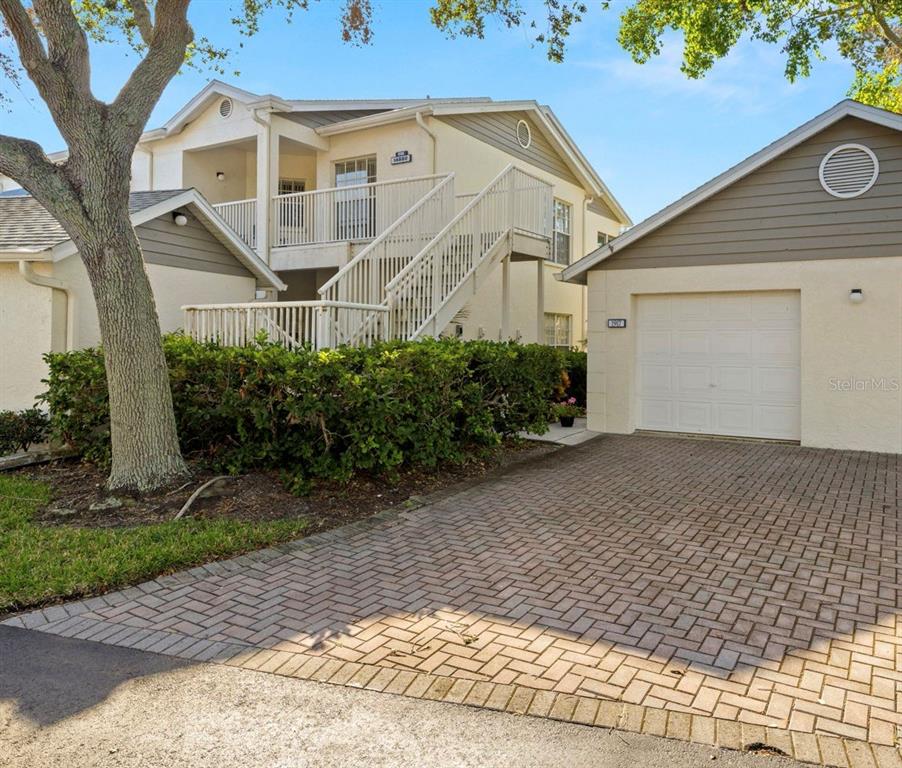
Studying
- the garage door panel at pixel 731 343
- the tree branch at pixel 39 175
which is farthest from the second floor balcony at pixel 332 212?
the tree branch at pixel 39 175

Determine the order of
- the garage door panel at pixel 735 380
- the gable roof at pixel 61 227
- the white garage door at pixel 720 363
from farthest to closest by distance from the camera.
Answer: the garage door panel at pixel 735 380, the white garage door at pixel 720 363, the gable roof at pixel 61 227

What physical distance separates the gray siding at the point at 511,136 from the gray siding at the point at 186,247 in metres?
5.50

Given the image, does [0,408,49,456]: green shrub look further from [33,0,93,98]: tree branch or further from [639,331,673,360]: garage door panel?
[639,331,673,360]: garage door panel

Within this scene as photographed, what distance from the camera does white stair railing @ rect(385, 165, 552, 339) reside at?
32.7ft

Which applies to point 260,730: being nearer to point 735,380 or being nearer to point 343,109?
point 735,380

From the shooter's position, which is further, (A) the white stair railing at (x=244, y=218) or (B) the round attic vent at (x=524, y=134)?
(B) the round attic vent at (x=524, y=134)

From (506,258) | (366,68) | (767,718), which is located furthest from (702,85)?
(767,718)

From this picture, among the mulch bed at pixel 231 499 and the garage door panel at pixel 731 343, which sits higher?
the garage door panel at pixel 731 343

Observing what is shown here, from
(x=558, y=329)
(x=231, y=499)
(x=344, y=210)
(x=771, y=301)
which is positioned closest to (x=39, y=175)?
(x=231, y=499)

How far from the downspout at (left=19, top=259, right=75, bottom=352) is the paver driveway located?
6.01m

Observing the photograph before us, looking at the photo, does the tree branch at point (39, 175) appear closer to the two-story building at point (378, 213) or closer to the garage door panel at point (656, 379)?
the two-story building at point (378, 213)

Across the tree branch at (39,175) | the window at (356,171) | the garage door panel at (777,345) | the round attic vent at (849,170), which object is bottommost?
the garage door panel at (777,345)

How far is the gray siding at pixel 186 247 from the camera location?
1061 centimetres

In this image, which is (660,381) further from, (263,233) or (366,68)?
(263,233)
